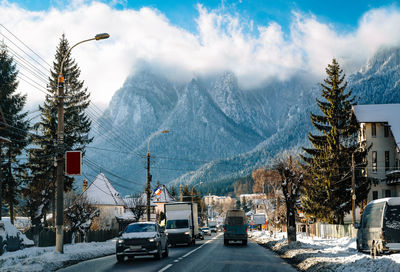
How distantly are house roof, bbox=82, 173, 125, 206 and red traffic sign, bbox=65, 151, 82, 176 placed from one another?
60247 millimetres

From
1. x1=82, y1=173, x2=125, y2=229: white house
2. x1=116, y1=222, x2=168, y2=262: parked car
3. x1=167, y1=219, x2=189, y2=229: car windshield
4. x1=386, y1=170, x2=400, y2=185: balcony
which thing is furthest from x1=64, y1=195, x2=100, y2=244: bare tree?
x1=386, y1=170, x2=400, y2=185: balcony

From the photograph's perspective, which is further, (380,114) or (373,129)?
(373,129)

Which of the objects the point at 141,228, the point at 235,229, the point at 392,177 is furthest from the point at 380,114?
the point at 141,228

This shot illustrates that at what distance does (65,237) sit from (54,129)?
627 inches

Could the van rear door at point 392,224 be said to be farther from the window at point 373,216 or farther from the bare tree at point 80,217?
the bare tree at point 80,217

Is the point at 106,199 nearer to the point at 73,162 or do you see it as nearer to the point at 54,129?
the point at 54,129

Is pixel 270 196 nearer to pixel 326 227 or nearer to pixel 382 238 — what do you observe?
pixel 326 227

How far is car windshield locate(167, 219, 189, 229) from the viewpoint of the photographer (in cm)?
3959

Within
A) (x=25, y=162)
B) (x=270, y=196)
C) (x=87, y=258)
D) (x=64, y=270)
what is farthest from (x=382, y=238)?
(x=270, y=196)

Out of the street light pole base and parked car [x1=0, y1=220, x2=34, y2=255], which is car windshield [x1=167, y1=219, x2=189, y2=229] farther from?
the street light pole base

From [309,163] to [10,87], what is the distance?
33674 mm

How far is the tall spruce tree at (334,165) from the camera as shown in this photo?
50.8 meters

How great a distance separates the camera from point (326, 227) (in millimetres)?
50500

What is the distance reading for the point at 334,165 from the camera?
50.9m
